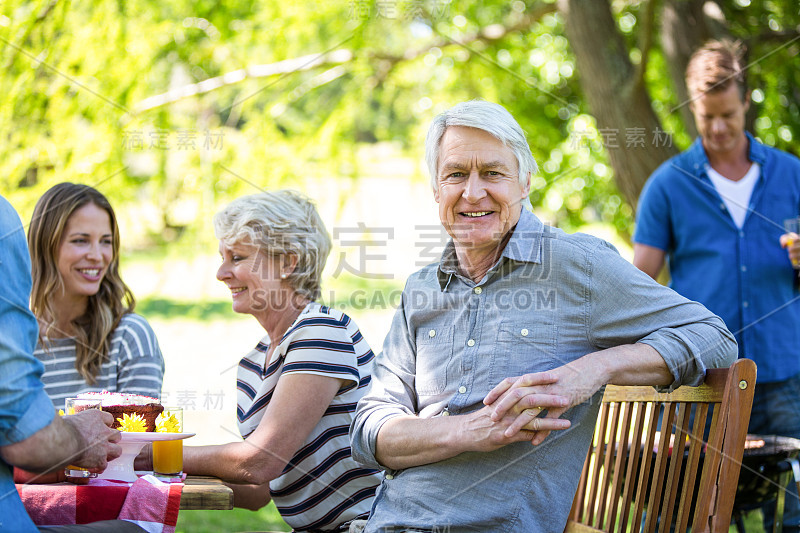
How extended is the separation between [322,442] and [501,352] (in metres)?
0.63

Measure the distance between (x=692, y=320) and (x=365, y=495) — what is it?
101 cm

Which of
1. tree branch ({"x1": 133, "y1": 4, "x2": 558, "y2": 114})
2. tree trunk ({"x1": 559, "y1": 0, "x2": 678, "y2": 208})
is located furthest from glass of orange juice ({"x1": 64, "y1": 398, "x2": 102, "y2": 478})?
tree branch ({"x1": 133, "y1": 4, "x2": 558, "y2": 114})

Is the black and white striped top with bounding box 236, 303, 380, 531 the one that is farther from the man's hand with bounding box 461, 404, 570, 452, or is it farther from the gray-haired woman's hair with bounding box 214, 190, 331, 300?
the man's hand with bounding box 461, 404, 570, 452

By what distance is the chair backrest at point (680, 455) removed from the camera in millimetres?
1591

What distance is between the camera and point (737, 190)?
2.97 meters

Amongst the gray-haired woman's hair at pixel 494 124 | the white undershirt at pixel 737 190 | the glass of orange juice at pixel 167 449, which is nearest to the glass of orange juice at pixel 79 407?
the glass of orange juice at pixel 167 449

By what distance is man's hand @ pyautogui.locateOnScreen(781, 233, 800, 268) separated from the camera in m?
2.79

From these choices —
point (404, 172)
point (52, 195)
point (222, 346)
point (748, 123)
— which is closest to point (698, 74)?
point (748, 123)

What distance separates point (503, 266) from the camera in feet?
6.22

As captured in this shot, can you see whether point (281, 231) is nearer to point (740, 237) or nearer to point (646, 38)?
point (740, 237)

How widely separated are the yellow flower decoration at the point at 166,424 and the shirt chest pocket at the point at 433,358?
24.5 inches

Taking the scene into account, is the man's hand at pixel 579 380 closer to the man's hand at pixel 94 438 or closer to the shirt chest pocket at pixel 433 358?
the shirt chest pocket at pixel 433 358

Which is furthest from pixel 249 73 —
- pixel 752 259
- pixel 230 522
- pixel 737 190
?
pixel 752 259

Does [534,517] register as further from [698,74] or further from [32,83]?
[32,83]
